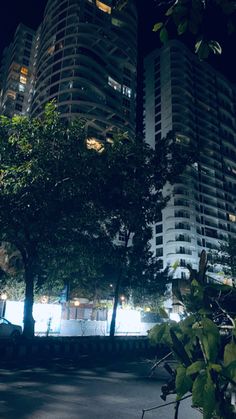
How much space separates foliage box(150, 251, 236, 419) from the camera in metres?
1.09

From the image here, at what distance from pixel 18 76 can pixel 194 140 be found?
45860mm

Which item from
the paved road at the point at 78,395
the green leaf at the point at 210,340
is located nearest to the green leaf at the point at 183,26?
the green leaf at the point at 210,340

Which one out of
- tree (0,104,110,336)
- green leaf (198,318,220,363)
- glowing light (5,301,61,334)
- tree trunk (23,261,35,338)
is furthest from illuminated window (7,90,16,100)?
green leaf (198,318,220,363)

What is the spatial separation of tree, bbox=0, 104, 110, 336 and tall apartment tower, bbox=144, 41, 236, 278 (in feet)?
159

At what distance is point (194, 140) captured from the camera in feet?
250

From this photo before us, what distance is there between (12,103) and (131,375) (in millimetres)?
76738

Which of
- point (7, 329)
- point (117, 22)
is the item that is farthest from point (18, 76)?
point (7, 329)

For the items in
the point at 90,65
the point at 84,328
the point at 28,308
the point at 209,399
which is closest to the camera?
the point at 209,399

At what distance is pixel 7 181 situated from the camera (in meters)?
14.6

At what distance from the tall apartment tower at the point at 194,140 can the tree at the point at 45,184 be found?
159 feet

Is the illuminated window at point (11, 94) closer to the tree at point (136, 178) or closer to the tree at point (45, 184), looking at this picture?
the tree at point (136, 178)

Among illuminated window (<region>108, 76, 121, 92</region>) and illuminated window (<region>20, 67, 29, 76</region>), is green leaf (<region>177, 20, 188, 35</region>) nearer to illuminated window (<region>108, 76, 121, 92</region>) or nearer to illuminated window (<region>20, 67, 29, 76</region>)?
illuminated window (<region>108, 76, 121, 92</region>)

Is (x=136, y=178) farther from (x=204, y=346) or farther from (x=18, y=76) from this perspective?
(x=18, y=76)

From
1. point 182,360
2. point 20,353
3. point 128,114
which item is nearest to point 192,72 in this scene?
point 128,114
